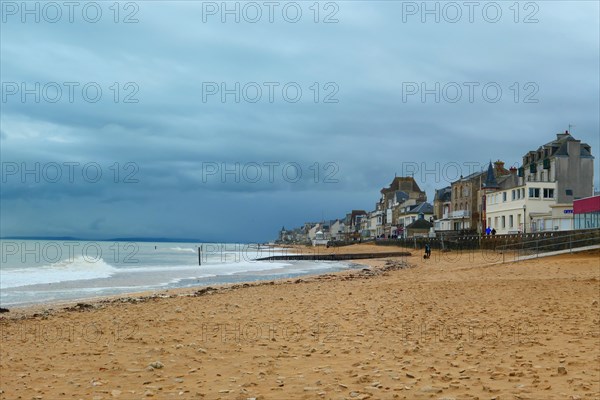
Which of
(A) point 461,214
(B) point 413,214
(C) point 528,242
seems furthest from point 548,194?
(B) point 413,214

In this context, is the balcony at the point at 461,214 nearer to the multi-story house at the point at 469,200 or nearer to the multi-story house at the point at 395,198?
the multi-story house at the point at 469,200

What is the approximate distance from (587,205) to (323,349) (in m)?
40.2

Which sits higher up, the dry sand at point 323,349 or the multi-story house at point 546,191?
the multi-story house at point 546,191

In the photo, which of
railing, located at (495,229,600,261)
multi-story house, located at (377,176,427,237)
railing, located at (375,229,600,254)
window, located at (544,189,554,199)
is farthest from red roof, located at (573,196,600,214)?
multi-story house, located at (377,176,427,237)

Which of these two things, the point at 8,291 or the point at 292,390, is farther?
the point at 8,291

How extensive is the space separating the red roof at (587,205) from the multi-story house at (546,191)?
24.7 ft

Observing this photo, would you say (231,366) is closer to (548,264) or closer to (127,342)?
(127,342)

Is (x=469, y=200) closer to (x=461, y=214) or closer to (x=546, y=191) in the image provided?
(x=461, y=214)

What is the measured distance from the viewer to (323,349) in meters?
9.17

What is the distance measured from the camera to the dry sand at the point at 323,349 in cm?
684

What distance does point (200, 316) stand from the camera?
1386 centimetres

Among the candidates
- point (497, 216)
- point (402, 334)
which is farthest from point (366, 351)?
point (497, 216)

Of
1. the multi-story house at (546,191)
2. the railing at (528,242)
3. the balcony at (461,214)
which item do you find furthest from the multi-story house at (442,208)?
the multi-story house at (546,191)

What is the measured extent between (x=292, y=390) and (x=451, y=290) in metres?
11.8
